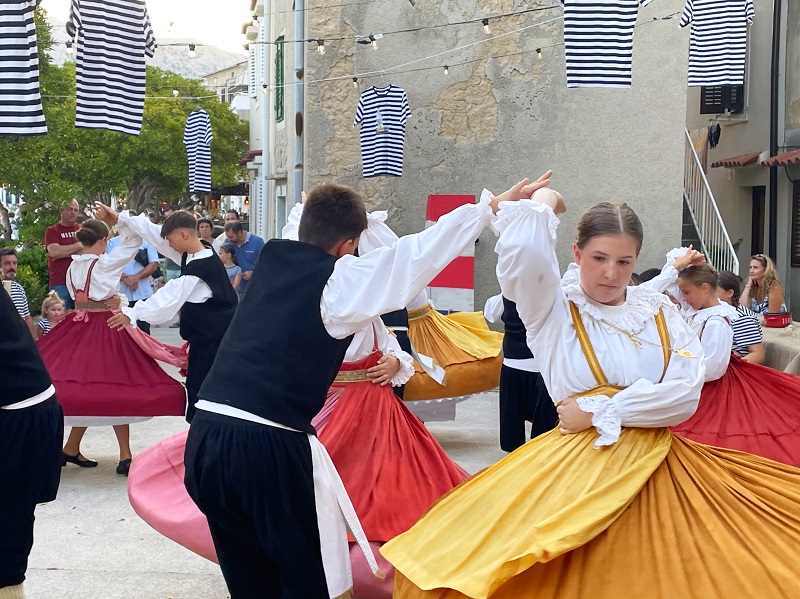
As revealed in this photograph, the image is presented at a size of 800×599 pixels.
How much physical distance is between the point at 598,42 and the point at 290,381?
527 cm

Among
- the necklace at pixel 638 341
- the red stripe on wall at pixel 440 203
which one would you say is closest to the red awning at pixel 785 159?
the red stripe on wall at pixel 440 203

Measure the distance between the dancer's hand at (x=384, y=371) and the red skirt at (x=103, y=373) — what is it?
2402mm

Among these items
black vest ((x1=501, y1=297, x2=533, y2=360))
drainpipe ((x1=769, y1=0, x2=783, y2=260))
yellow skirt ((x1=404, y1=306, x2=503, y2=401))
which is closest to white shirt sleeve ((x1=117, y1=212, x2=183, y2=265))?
yellow skirt ((x1=404, y1=306, x2=503, y2=401))

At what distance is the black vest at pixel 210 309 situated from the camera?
609cm

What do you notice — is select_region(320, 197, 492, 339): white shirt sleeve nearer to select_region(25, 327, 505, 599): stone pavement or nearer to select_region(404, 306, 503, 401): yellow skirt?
select_region(25, 327, 505, 599): stone pavement

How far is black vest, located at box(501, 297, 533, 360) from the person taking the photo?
218 inches

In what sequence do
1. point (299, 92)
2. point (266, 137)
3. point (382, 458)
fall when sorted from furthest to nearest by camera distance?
point (266, 137)
point (299, 92)
point (382, 458)

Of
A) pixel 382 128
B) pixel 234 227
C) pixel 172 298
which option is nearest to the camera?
pixel 172 298

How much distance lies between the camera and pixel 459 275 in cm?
1052

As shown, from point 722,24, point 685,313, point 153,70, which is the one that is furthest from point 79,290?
point 153,70

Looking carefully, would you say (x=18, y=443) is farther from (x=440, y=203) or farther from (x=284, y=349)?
(x=440, y=203)

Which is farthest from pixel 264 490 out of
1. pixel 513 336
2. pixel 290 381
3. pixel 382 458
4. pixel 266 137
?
pixel 266 137

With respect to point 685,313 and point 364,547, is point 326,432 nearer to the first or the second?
point 364,547

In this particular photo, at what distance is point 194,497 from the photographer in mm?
3100
